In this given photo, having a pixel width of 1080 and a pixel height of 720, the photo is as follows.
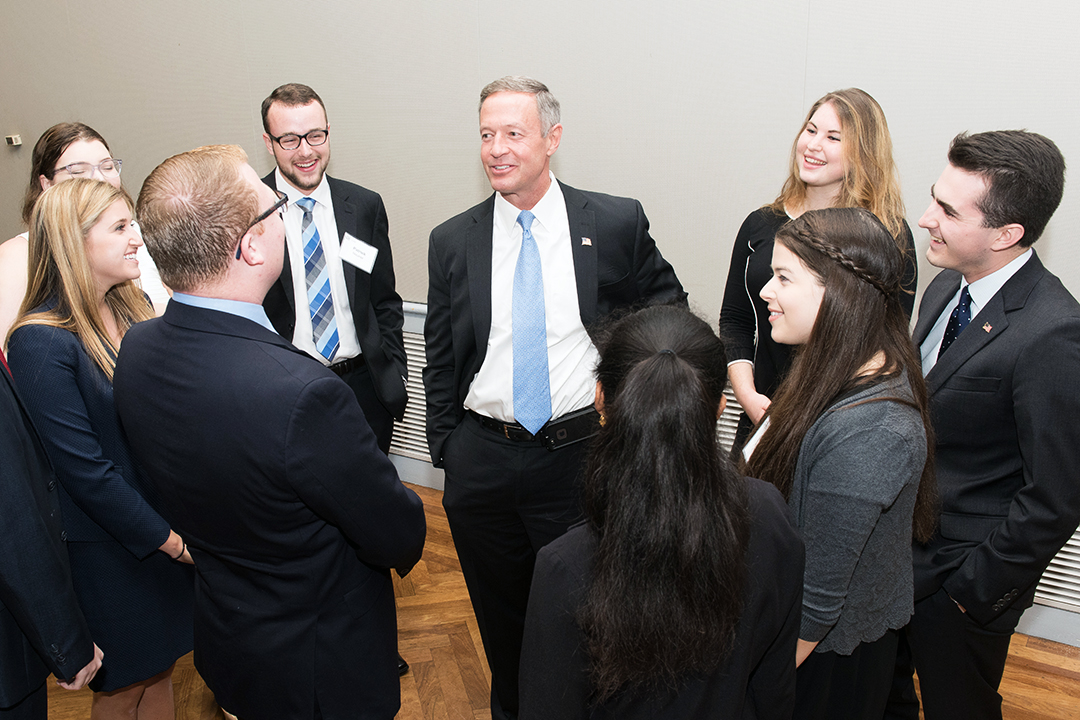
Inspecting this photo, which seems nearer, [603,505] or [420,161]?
[603,505]

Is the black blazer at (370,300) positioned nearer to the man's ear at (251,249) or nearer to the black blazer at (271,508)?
the black blazer at (271,508)

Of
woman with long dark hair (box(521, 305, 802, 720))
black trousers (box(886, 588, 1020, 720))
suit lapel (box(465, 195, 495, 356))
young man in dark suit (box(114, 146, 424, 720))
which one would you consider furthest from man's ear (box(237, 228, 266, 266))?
black trousers (box(886, 588, 1020, 720))

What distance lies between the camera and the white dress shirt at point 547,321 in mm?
2148

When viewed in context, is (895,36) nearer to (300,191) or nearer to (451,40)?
(451,40)

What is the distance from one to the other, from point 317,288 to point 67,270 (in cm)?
94

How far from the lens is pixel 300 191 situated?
2717 millimetres

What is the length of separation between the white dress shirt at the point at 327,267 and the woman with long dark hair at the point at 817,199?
54.6 inches

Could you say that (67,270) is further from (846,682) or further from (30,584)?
(846,682)

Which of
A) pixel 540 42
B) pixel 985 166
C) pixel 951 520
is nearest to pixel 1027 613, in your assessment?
pixel 951 520

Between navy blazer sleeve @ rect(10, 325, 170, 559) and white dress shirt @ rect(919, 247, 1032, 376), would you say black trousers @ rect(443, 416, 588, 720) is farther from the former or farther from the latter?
white dress shirt @ rect(919, 247, 1032, 376)

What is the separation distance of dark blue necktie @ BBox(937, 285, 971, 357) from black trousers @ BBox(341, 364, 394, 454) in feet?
6.19

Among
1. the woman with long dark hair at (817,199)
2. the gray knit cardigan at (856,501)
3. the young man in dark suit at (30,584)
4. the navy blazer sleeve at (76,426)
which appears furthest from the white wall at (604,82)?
the young man in dark suit at (30,584)

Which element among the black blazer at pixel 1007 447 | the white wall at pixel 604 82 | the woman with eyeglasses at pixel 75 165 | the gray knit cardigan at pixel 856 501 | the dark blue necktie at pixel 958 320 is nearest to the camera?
the gray knit cardigan at pixel 856 501

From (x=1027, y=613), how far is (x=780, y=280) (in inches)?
87.4
